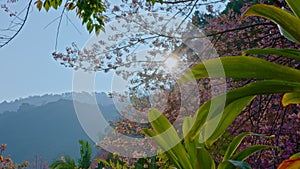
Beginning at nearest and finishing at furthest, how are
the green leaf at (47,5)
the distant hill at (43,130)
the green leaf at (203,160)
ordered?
the green leaf at (203,160) → the green leaf at (47,5) → the distant hill at (43,130)

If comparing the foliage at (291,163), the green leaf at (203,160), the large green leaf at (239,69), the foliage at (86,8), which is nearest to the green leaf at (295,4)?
the large green leaf at (239,69)

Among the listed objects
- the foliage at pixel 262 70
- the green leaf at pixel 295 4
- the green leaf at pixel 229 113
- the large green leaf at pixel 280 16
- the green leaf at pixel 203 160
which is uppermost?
the green leaf at pixel 295 4

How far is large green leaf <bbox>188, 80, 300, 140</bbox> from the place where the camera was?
2.47 ft

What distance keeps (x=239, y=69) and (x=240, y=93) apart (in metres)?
0.05

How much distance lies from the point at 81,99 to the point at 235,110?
156 inches

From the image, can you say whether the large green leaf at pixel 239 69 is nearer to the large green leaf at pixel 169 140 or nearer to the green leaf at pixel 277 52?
the green leaf at pixel 277 52

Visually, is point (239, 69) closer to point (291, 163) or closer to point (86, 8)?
point (291, 163)

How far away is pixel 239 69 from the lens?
2.42ft

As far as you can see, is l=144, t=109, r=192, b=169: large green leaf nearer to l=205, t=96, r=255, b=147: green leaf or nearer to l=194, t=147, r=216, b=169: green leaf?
l=194, t=147, r=216, b=169: green leaf

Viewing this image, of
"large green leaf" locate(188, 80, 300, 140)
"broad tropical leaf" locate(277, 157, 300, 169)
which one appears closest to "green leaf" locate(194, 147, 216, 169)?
"large green leaf" locate(188, 80, 300, 140)

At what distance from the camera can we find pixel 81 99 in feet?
15.2

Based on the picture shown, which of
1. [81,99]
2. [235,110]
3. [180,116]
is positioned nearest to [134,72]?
[180,116]

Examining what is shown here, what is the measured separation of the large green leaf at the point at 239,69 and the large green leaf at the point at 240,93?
0.7 inches

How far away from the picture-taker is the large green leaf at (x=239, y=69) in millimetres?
734
